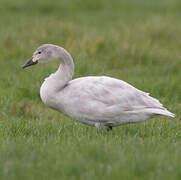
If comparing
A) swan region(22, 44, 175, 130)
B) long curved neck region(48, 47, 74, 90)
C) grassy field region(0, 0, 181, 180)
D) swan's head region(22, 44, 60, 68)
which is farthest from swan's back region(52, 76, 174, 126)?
swan's head region(22, 44, 60, 68)

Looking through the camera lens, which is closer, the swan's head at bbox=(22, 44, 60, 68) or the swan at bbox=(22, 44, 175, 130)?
the swan at bbox=(22, 44, 175, 130)

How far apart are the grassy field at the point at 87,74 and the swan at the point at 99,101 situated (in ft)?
0.63

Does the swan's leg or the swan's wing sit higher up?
the swan's wing

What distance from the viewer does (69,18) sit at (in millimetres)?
14266

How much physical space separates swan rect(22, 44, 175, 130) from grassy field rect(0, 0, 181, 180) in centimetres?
19

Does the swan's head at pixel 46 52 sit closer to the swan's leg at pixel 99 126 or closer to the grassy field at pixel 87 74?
the grassy field at pixel 87 74

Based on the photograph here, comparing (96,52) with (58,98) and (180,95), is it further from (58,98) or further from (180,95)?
(58,98)

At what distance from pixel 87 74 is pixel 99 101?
308cm

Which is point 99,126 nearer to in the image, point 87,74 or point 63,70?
point 63,70

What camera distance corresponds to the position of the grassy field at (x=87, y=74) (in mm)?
4195

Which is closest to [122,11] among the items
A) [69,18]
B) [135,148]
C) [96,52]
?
[69,18]

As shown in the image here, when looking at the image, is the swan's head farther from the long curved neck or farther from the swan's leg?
the swan's leg

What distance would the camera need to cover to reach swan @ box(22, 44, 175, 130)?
5562 mm

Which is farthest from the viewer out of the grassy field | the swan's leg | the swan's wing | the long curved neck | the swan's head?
the swan's head
